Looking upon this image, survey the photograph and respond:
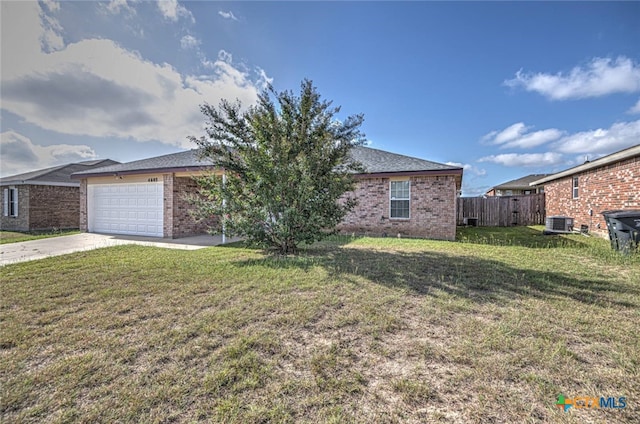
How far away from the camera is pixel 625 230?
7020mm

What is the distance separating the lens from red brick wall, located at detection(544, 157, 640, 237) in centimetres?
896

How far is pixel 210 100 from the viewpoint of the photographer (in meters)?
7.18

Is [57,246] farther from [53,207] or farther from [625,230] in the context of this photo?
[625,230]

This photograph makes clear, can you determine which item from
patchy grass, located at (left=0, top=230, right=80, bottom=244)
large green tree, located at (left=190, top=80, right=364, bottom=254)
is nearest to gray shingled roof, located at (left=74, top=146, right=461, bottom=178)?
patchy grass, located at (left=0, top=230, right=80, bottom=244)

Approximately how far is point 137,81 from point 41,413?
11537mm

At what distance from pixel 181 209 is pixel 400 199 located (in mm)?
9385

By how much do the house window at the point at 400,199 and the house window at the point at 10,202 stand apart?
66.8 ft

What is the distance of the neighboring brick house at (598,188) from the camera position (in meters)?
8.94

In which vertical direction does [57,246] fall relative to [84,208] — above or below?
below

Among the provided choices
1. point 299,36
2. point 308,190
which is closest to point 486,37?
point 299,36

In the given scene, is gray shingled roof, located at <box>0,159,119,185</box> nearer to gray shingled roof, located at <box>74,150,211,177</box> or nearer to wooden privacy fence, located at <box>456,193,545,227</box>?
gray shingled roof, located at <box>74,150,211,177</box>

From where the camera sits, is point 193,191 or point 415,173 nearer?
point 415,173

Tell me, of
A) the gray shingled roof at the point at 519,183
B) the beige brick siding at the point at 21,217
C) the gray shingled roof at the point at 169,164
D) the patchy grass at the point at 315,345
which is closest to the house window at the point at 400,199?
the patchy grass at the point at 315,345

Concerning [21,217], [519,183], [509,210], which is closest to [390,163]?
[509,210]
